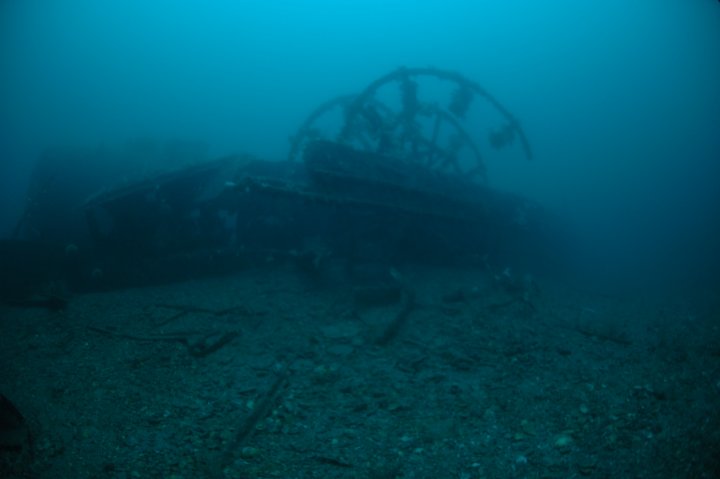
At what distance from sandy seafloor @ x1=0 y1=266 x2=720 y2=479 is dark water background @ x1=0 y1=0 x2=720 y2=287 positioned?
7.86m

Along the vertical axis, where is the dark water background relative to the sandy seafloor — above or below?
above

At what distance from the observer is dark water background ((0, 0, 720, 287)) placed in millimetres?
28031

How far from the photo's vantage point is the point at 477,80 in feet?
416

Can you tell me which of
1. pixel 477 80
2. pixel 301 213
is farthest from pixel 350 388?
pixel 477 80

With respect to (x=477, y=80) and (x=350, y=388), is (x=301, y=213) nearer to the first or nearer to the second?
(x=350, y=388)

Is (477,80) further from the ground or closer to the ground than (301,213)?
further from the ground

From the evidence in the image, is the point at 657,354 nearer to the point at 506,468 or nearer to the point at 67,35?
the point at 506,468

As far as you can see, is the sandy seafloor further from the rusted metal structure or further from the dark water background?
the dark water background

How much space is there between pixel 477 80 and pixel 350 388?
458 ft

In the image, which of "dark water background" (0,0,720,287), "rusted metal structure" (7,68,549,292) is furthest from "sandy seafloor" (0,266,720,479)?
"dark water background" (0,0,720,287)

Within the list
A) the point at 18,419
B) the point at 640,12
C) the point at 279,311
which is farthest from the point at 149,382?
the point at 640,12

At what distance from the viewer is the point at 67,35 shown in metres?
162

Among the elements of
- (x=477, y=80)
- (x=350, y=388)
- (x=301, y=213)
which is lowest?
(x=350, y=388)

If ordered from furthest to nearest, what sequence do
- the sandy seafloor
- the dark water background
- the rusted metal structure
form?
the dark water background
the rusted metal structure
the sandy seafloor
